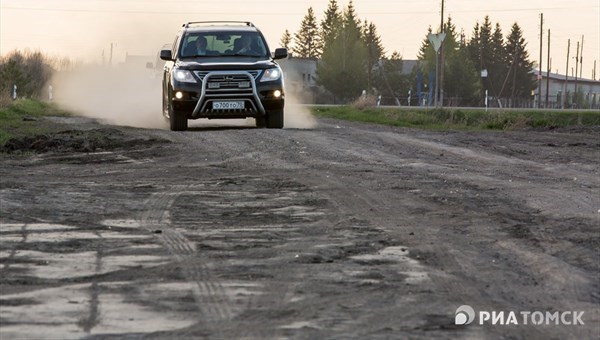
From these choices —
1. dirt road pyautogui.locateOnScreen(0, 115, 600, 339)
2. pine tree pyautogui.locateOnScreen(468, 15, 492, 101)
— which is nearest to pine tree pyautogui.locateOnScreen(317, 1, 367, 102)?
pine tree pyautogui.locateOnScreen(468, 15, 492, 101)

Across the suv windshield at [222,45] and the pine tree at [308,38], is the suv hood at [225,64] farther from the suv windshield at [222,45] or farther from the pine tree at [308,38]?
the pine tree at [308,38]

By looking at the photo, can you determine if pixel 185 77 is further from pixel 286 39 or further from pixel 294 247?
pixel 286 39

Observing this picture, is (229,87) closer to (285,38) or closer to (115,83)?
(115,83)

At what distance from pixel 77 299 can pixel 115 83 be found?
4863cm

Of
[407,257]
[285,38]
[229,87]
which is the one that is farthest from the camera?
[285,38]

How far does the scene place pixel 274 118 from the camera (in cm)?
2167

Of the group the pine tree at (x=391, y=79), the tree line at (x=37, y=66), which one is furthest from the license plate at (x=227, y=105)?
the pine tree at (x=391, y=79)

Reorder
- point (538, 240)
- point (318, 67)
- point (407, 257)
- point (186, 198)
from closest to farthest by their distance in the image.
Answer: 1. point (407, 257)
2. point (538, 240)
3. point (186, 198)
4. point (318, 67)

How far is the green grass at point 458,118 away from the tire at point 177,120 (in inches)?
351

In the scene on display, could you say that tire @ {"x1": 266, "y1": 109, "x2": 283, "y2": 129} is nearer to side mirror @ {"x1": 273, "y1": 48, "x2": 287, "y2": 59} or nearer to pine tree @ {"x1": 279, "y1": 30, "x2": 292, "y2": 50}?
side mirror @ {"x1": 273, "y1": 48, "x2": 287, "y2": 59}

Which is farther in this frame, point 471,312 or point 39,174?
point 39,174

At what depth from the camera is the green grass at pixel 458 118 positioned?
31000 mm

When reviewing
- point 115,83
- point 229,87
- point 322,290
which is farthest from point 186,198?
point 115,83

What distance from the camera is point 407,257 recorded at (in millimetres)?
7641
